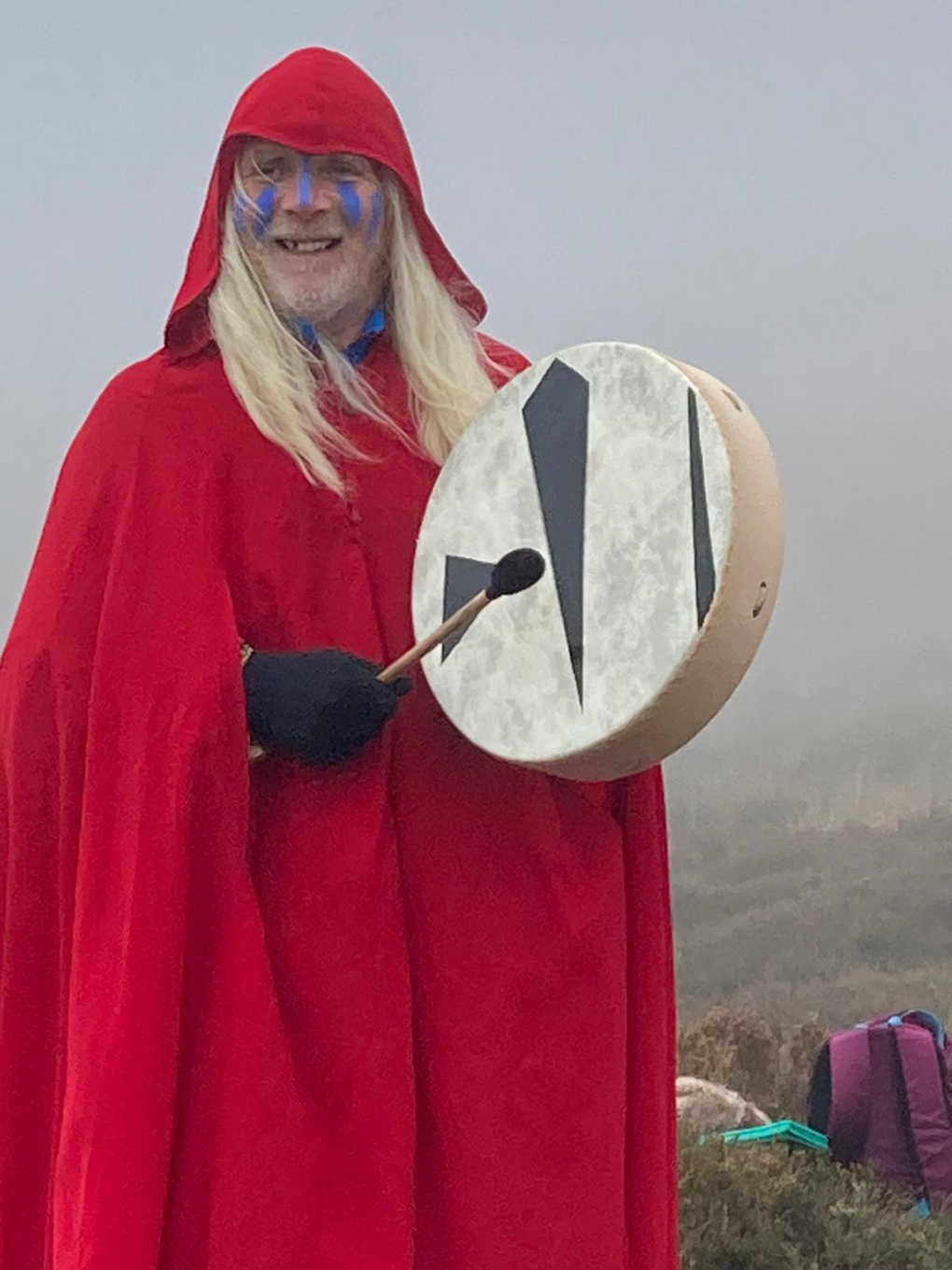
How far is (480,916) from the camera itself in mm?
1308

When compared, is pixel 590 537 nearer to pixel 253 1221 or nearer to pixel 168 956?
pixel 168 956

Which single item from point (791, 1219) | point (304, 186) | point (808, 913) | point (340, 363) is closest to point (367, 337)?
point (340, 363)

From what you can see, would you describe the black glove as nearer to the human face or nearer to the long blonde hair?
the long blonde hair

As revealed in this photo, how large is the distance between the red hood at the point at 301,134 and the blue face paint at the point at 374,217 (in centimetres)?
3

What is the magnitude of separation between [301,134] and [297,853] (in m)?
0.65

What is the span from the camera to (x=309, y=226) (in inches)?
55.0

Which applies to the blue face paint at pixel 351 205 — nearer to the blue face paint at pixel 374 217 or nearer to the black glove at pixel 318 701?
the blue face paint at pixel 374 217

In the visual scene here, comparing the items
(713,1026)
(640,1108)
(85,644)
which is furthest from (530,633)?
(713,1026)

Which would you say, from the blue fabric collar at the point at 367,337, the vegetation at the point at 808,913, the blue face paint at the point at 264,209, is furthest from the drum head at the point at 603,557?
the vegetation at the point at 808,913

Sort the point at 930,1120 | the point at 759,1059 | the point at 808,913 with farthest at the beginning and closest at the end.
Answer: the point at 808,913, the point at 759,1059, the point at 930,1120

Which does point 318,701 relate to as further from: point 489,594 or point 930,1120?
point 930,1120

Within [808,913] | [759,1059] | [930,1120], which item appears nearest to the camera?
[930,1120]

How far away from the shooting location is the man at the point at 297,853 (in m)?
1.23

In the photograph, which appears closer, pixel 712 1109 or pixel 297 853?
pixel 297 853
